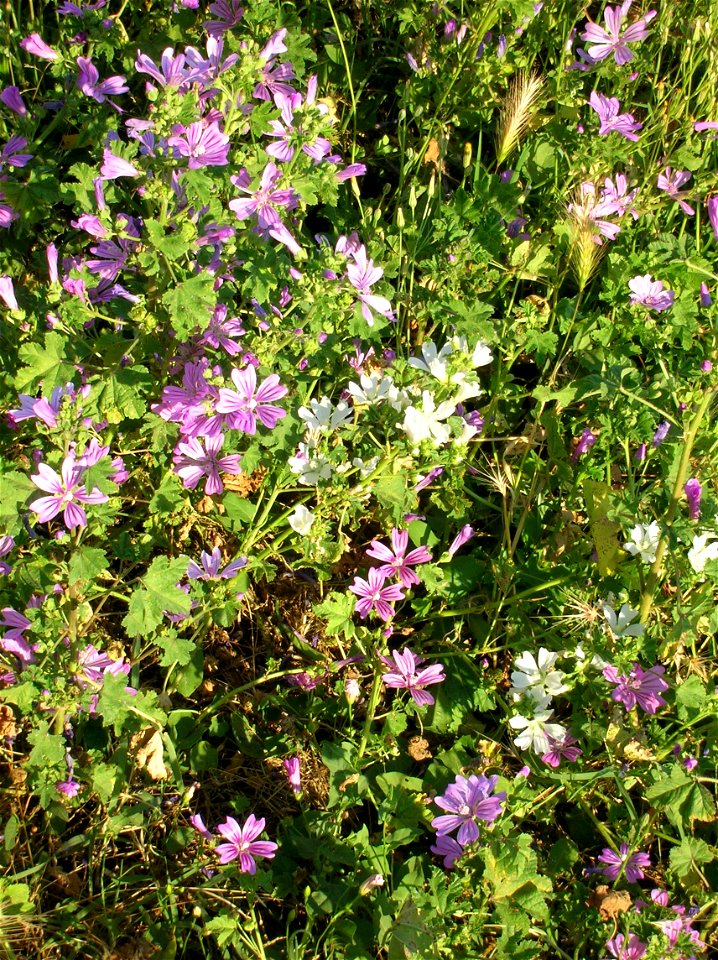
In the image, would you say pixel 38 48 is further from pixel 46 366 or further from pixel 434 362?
pixel 434 362

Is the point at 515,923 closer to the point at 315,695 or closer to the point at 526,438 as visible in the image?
the point at 315,695

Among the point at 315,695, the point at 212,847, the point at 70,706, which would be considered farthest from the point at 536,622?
the point at 70,706

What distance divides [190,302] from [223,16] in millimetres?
1226

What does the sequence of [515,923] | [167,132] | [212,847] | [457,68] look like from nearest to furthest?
[167,132], [515,923], [212,847], [457,68]

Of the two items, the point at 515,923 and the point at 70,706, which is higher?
the point at 70,706

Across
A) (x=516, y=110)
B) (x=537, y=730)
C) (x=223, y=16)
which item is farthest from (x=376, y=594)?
(x=223, y=16)

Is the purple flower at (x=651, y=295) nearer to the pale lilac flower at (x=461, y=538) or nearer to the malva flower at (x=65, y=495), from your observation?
the pale lilac flower at (x=461, y=538)

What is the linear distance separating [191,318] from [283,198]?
0.47 m

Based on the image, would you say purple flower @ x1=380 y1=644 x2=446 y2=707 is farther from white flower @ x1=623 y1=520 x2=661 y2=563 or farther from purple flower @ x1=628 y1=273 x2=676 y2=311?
purple flower @ x1=628 y1=273 x2=676 y2=311

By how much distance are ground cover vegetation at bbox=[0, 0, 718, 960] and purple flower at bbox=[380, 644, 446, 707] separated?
0.01 metres

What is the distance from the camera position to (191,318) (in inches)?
87.2

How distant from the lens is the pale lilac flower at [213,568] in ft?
8.64

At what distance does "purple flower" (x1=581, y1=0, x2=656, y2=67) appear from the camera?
3244 millimetres

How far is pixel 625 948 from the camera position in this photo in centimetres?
240
